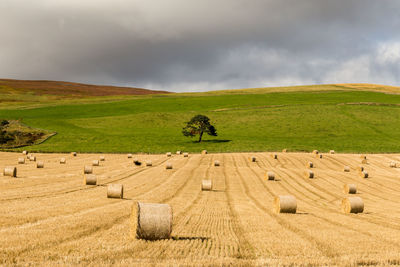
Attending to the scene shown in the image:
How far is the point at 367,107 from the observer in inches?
3871

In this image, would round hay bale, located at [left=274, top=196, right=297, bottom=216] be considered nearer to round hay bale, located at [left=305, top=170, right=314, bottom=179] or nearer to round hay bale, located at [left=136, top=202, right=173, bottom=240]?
round hay bale, located at [left=136, top=202, right=173, bottom=240]

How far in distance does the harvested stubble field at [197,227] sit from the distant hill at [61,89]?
441ft

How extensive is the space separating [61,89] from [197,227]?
160 metres

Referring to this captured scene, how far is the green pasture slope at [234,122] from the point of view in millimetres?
65688

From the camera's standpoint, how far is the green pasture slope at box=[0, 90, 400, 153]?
6569 cm

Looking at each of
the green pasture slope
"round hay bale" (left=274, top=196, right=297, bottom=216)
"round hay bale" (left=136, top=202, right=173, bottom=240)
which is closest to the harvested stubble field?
"round hay bale" (left=136, top=202, right=173, bottom=240)

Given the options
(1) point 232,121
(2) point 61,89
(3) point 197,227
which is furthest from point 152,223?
(2) point 61,89

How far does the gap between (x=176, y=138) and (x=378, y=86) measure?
10091 centimetres

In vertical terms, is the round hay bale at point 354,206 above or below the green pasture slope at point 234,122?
below

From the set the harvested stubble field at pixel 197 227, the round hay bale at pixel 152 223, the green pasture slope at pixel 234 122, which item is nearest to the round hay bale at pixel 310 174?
the harvested stubble field at pixel 197 227

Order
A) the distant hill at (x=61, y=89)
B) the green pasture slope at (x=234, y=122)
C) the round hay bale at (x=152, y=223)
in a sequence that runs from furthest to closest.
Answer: the distant hill at (x=61, y=89), the green pasture slope at (x=234, y=122), the round hay bale at (x=152, y=223)

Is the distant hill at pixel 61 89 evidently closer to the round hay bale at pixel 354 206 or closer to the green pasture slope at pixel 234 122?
the green pasture slope at pixel 234 122

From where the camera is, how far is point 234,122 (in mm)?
89062

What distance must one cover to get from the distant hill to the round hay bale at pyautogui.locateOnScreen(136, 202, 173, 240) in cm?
14939
